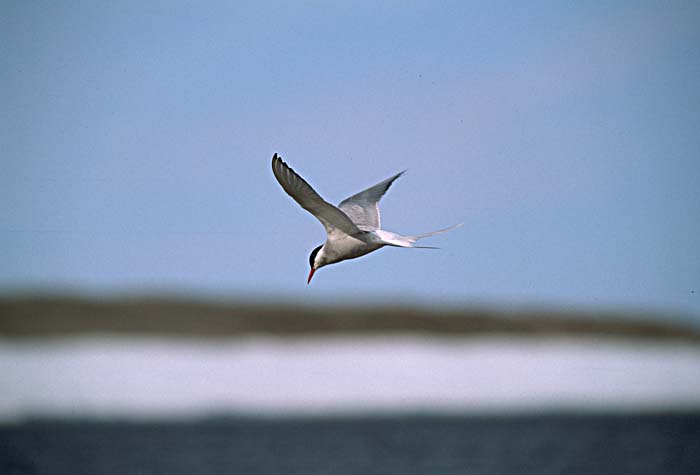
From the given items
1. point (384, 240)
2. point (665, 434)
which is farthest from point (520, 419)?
point (384, 240)

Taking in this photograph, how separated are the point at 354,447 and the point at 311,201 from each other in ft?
61.1

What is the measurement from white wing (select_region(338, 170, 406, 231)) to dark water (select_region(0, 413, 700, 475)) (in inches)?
488

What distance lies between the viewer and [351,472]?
72.8 ft

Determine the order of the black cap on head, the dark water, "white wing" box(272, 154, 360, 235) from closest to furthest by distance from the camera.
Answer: "white wing" box(272, 154, 360, 235) < the black cap on head < the dark water

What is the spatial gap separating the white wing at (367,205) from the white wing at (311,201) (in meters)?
0.81

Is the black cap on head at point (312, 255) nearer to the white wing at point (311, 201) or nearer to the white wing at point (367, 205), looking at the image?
the white wing at point (311, 201)

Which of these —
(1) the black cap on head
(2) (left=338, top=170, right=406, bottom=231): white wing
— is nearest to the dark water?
(2) (left=338, top=170, right=406, bottom=231): white wing

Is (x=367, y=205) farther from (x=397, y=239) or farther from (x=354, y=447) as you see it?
(x=354, y=447)

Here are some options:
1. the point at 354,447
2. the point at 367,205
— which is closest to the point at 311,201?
the point at 367,205

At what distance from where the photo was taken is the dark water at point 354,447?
23.3 m

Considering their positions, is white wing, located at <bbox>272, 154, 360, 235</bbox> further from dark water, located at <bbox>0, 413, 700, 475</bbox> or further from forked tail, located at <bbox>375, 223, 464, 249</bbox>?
dark water, located at <bbox>0, 413, 700, 475</bbox>

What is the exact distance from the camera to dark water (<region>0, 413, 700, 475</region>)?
23.3 metres

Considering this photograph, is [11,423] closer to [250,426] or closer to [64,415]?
[64,415]

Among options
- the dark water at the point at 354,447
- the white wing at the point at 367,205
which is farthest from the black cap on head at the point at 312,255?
the dark water at the point at 354,447
